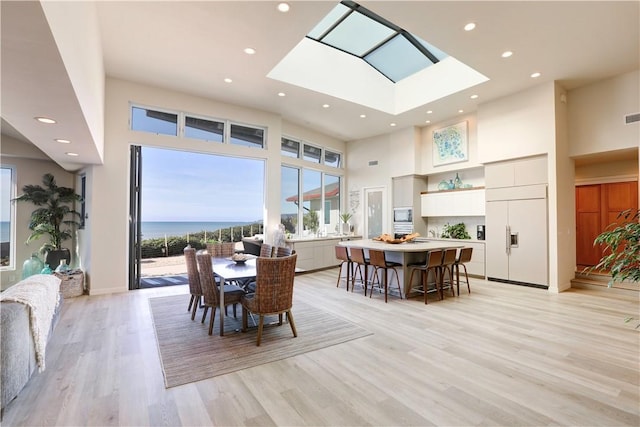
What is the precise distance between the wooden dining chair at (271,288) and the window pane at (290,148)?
512cm

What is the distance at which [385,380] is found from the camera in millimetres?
2451

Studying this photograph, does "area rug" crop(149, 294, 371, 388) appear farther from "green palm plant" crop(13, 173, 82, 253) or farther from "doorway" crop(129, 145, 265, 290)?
"green palm plant" crop(13, 173, 82, 253)

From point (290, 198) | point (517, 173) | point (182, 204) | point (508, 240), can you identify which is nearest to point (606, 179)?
point (517, 173)

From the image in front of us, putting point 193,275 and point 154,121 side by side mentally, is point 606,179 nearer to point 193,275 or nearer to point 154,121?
point 193,275

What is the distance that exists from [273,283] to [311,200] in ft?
18.4

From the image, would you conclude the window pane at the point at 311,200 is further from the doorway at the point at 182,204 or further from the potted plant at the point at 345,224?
the doorway at the point at 182,204

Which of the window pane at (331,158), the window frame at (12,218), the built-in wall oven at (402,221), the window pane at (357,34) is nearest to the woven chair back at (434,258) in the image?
the built-in wall oven at (402,221)

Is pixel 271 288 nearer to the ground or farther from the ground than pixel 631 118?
nearer to the ground

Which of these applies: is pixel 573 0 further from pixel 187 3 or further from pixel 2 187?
pixel 2 187

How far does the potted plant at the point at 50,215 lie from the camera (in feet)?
18.2

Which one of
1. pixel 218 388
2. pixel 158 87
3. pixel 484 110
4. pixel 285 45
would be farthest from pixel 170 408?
pixel 484 110

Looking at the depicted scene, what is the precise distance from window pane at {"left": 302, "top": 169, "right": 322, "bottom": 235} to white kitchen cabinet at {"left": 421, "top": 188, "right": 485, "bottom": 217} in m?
2.93

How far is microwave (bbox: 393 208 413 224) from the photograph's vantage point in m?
7.93

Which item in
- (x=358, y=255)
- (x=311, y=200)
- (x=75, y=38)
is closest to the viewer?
(x=75, y=38)
